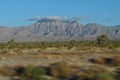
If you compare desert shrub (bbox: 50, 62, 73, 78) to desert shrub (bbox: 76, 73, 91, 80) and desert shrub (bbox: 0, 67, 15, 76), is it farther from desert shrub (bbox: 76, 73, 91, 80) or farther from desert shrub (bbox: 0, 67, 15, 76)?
desert shrub (bbox: 0, 67, 15, 76)

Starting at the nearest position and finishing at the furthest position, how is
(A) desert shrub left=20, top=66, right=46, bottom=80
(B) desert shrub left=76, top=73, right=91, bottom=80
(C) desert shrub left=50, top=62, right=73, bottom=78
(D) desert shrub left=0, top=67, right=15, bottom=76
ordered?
(B) desert shrub left=76, top=73, right=91, bottom=80 < (A) desert shrub left=20, top=66, right=46, bottom=80 < (C) desert shrub left=50, top=62, right=73, bottom=78 < (D) desert shrub left=0, top=67, right=15, bottom=76

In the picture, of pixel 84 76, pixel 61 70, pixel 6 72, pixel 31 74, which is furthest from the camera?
pixel 6 72

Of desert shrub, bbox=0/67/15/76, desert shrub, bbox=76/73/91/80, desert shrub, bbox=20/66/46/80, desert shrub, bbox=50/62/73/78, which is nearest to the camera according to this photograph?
desert shrub, bbox=76/73/91/80

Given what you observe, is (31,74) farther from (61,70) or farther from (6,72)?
(6,72)

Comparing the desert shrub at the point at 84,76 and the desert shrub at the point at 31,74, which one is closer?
the desert shrub at the point at 84,76

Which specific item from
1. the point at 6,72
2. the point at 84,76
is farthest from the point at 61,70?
the point at 6,72

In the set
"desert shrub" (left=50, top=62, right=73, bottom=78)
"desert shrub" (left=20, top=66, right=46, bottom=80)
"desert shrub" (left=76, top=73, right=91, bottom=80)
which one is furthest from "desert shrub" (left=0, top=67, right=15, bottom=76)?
"desert shrub" (left=76, top=73, right=91, bottom=80)

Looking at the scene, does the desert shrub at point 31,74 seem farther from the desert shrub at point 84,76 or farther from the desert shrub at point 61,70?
the desert shrub at point 84,76

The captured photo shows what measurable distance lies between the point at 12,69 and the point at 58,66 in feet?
12.4

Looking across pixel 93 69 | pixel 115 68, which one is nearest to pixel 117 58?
pixel 115 68

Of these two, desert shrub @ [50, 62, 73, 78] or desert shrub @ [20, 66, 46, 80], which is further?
desert shrub @ [50, 62, 73, 78]

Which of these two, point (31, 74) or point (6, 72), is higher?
point (31, 74)

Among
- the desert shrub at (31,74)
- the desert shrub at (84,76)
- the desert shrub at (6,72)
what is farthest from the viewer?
the desert shrub at (6,72)

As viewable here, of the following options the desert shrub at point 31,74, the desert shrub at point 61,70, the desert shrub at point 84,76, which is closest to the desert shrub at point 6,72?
the desert shrub at point 31,74
